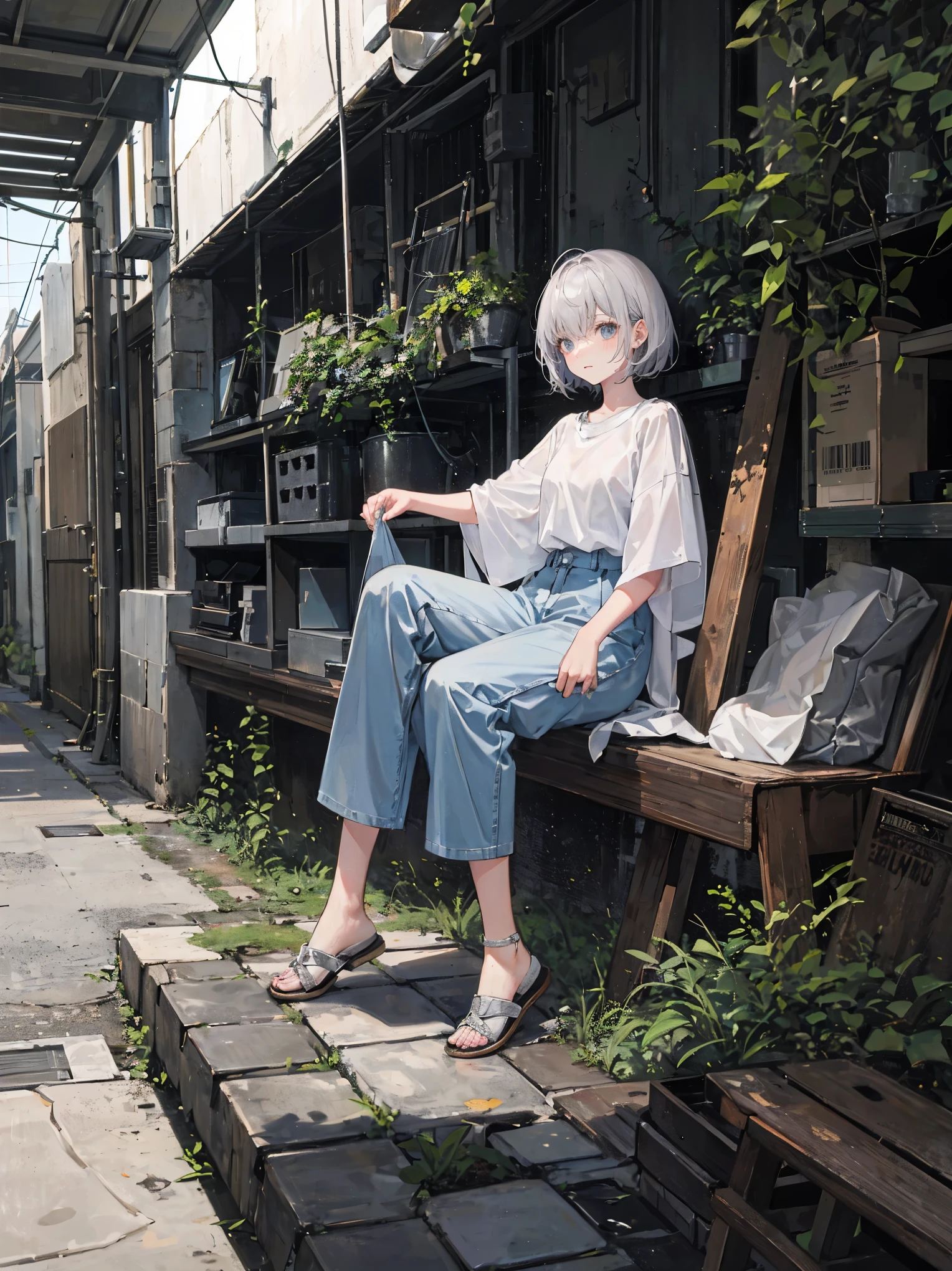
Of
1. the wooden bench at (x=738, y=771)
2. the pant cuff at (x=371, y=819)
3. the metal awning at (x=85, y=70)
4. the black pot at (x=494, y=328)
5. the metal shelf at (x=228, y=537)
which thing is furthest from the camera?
the metal awning at (x=85, y=70)

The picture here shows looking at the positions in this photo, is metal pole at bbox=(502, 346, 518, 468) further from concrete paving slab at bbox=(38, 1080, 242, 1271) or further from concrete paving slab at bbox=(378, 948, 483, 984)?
concrete paving slab at bbox=(38, 1080, 242, 1271)

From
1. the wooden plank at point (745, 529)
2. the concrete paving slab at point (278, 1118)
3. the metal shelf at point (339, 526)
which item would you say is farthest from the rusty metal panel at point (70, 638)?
the wooden plank at point (745, 529)

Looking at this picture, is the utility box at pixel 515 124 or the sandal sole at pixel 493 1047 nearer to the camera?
the sandal sole at pixel 493 1047

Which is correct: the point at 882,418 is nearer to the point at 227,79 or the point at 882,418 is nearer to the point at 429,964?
the point at 429,964

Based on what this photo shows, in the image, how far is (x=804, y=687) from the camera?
2.84 metres

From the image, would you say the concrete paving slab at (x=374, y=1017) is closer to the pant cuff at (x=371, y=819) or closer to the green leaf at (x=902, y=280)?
the pant cuff at (x=371, y=819)

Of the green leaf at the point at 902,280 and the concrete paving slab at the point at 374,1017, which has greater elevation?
A: the green leaf at the point at 902,280

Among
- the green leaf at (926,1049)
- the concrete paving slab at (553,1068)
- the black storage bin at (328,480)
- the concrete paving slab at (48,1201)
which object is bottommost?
the concrete paving slab at (48,1201)

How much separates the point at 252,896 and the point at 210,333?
13.3 feet

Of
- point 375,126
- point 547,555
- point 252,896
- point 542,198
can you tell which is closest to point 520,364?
point 542,198

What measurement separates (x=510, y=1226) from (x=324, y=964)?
1350 mm

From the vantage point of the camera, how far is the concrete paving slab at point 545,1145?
2.53 m

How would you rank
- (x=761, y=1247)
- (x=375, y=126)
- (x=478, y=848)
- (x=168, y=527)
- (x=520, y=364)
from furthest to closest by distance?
(x=168, y=527), (x=375, y=126), (x=520, y=364), (x=478, y=848), (x=761, y=1247)

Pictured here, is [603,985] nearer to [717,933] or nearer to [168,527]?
[717,933]
